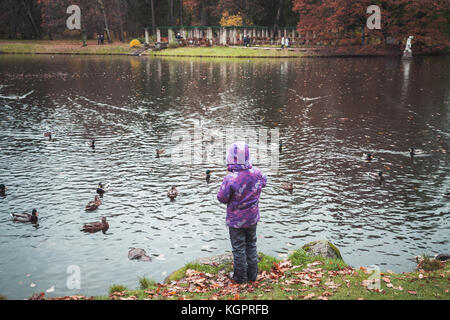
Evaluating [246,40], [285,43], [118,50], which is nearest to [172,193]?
[285,43]

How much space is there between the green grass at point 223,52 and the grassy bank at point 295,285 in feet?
179

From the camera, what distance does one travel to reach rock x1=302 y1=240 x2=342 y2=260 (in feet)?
28.2

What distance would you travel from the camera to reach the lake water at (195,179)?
30.9ft

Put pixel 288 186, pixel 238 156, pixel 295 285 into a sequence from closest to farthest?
1. pixel 238 156
2. pixel 295 285
3. pixel 288 186

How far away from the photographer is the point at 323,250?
866 cm

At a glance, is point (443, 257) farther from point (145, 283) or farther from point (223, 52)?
point (223, 52)

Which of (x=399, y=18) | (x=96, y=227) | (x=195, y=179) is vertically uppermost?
(x=399, y=18)

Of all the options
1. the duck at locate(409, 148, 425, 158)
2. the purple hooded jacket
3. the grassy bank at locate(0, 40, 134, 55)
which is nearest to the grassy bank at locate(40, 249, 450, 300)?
the purple hooded jacket

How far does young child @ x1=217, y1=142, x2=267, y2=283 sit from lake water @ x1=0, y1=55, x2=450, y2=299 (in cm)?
258

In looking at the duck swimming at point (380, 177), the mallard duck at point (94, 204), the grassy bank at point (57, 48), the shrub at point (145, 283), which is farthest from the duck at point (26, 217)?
the grassy bank at point (57, 48)

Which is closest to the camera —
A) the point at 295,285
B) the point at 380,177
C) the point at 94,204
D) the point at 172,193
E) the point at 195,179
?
the point at 295,285

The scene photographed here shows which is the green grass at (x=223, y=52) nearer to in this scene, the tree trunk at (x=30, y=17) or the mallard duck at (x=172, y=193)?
the tree trunk at (x=30, y=17)

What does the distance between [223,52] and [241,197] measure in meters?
58.6
